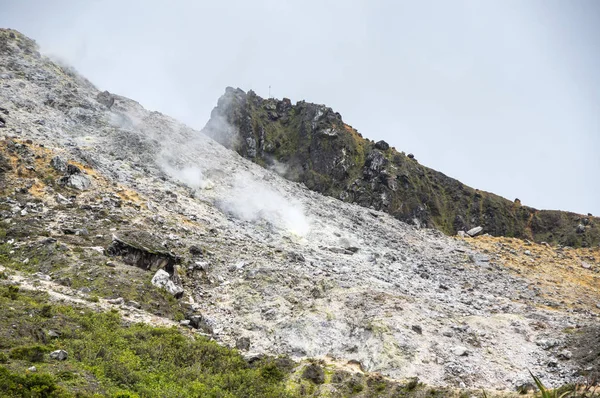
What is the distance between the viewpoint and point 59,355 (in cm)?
1750

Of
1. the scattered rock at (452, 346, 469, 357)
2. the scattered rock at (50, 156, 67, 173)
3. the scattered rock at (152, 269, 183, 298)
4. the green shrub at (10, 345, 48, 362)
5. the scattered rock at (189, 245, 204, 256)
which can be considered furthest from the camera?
the scattered rock at (50, 156, 67, 173)

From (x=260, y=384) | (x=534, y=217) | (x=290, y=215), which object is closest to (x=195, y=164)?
(x=290, y=215)

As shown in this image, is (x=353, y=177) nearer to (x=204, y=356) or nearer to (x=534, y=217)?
(x=534, y=217)

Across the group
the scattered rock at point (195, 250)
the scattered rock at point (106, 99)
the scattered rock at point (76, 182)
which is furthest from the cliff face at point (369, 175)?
the scattered rock at point (76, 182)

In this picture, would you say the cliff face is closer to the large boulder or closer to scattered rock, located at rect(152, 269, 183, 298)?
the large boulder

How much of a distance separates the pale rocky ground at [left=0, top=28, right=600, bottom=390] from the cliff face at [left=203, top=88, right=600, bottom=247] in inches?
610

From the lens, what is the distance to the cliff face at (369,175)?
77.6m

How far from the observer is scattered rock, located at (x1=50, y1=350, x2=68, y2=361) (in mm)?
17391

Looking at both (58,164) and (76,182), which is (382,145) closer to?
(76,182)

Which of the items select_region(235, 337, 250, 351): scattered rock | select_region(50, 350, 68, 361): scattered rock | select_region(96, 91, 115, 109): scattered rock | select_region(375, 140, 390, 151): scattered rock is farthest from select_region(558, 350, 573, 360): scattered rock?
select_region(375, 140, 390, 151): scattered rock

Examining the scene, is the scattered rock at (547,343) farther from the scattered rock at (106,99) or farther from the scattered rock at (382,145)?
the scattered rock at (382,145)

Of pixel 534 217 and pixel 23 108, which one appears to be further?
pixel 534 217

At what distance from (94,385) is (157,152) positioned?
140 feet

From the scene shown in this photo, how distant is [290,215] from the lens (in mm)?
50312
